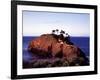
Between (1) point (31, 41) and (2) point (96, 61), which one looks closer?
(1) point (31, 41)

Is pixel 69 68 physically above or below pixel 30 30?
below

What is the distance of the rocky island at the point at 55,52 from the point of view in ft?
6.30

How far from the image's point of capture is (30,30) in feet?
6.22

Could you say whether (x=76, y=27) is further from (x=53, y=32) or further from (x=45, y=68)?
A: (x=45, y=68)

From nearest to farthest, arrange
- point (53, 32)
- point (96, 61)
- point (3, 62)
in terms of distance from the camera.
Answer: point (3, 62) < point (53, 32) < point (96, 61)

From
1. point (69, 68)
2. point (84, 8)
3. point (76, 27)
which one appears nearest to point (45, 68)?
point (69, 68)

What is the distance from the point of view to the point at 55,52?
1975 mm

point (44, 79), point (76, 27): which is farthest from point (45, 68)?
point (76, 27)

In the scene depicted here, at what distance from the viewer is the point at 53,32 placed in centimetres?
197

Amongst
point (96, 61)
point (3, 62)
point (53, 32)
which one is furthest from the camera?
point (96, 61)

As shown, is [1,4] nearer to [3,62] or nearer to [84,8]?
[3,62]

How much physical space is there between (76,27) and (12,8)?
0.63 meters

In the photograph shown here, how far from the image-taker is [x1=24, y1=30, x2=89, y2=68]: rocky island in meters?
1.92

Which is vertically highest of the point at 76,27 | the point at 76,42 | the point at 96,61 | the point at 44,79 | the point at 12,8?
the point at 12,8
